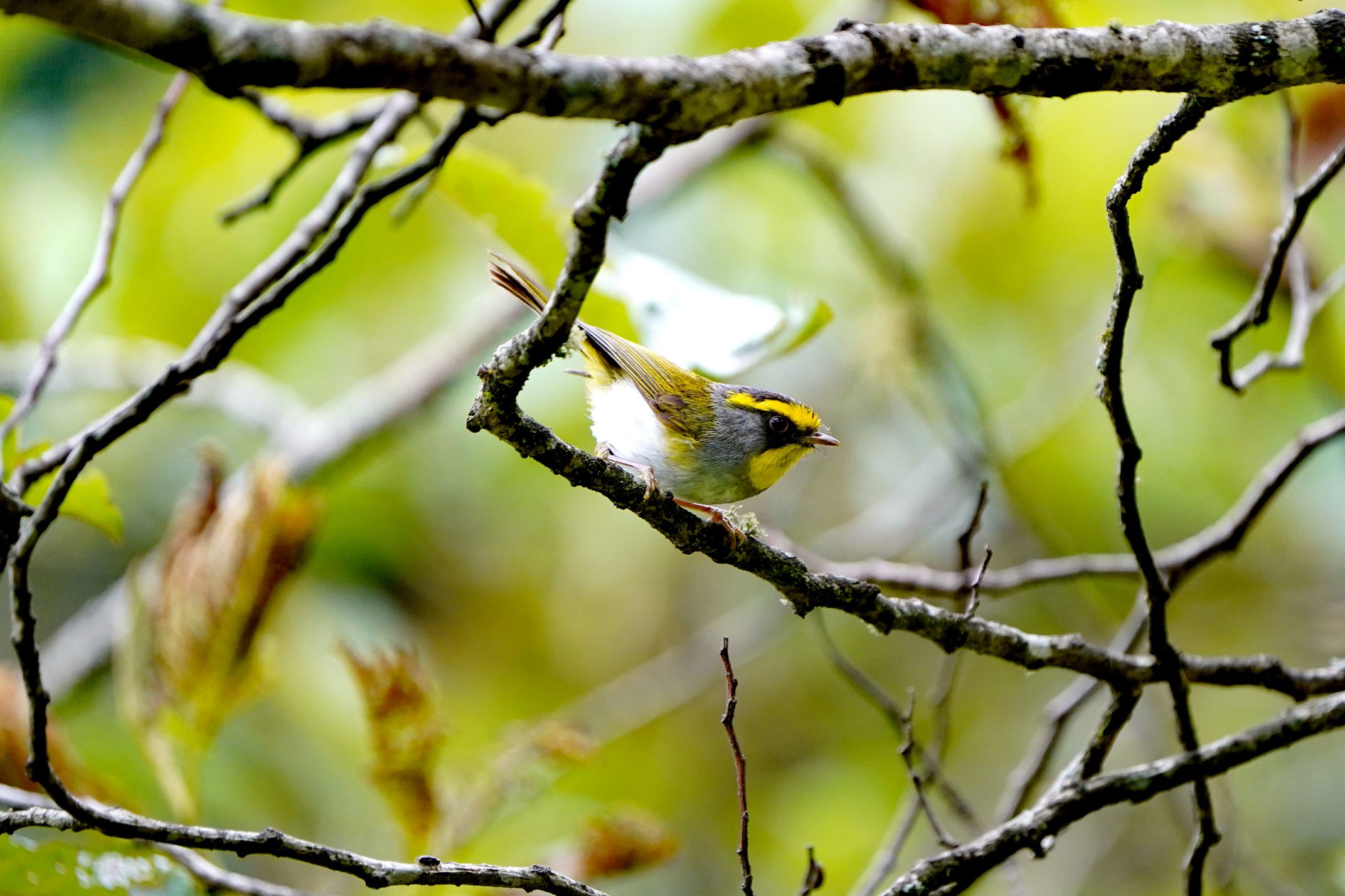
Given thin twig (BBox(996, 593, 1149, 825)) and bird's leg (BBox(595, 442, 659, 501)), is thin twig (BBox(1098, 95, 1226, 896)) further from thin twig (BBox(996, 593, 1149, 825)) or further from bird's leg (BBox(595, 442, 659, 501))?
bird's leg (BBox(595, 442, 659, 501))

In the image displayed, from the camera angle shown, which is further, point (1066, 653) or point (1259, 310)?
point (1259, 310)

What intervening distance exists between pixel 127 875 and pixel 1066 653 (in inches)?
77.4

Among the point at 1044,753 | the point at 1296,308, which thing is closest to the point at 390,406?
the point at 1044,753

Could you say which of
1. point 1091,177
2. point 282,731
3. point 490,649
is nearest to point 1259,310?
point 1091,177

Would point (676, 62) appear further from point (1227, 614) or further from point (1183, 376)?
point (1227, 614)

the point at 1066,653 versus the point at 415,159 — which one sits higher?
the point at 415,159

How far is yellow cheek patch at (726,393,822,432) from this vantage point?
300 centimetres

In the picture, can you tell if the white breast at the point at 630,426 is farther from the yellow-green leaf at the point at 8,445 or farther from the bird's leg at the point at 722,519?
the yellow-green leaf at the point at 8,445

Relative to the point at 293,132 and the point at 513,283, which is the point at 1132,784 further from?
the point at 293,132

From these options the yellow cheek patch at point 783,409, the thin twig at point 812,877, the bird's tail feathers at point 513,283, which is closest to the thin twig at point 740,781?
the thin twig at point 812,877

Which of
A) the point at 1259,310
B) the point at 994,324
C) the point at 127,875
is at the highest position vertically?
the point at 994,324

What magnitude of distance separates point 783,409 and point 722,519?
87cm

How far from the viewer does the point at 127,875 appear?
2221mm

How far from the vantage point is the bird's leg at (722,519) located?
1969mm
